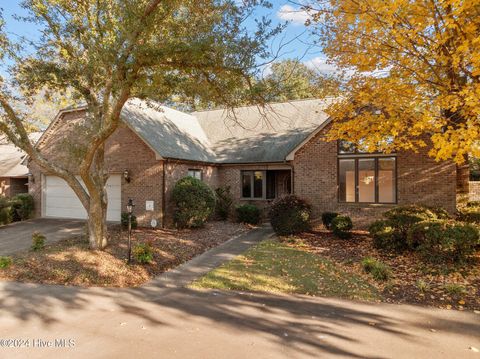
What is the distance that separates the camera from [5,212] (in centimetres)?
1538

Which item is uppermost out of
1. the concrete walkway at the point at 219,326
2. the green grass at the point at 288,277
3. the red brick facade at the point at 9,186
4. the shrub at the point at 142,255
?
the red brick facade at the point at 9,186

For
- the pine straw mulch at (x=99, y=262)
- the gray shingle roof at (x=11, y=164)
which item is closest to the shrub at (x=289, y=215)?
the pine straw mulch at (x=99, y=262)

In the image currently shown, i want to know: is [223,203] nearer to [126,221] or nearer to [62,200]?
[126,221]

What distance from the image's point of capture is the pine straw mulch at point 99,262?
7.38 metres

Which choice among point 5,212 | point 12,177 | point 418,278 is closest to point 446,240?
point 418,278

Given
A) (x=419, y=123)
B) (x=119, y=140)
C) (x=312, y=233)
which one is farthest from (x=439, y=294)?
(x=119, y=140)

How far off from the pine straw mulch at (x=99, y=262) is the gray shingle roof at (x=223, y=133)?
4.55 metres

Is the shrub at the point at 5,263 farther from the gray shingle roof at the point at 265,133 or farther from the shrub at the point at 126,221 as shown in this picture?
the gray shingle roof at the point at 265,133

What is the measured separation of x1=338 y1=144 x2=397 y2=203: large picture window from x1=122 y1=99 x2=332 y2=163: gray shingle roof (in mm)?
2223

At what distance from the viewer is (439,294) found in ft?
20.7

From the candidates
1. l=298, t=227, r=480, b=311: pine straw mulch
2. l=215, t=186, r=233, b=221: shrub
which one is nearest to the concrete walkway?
l=298, t=227, r=480, b=311: pine straw mulch

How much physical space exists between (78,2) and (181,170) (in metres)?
7.96

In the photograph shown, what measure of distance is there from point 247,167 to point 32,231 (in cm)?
1024

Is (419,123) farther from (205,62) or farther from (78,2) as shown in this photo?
(78,2)
